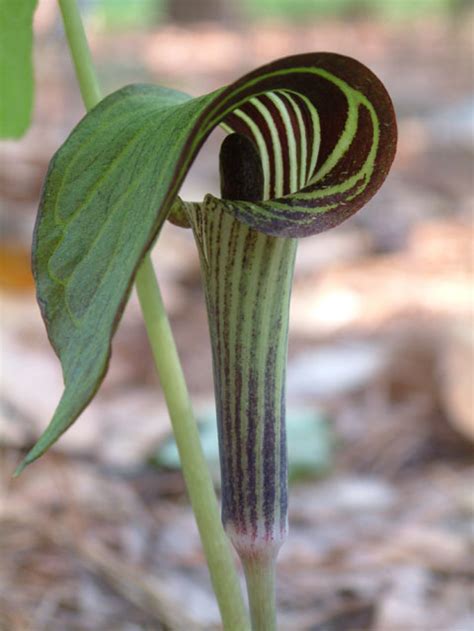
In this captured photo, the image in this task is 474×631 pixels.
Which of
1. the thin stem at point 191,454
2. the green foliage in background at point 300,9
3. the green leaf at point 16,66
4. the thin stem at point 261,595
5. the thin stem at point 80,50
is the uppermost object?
the green foliage in background at point 300,9

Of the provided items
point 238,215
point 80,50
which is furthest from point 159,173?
point 80,50

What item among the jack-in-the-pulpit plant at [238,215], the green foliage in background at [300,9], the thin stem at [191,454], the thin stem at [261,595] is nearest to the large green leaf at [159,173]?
the jack-in-the-pulpit plant at [238,215]

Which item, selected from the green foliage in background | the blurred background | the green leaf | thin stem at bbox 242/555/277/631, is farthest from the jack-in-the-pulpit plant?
the green foliage in background

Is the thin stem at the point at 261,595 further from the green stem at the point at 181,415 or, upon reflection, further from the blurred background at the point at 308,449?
the blurred background at the point at 308,449

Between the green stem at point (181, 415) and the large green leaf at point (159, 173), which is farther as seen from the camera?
the green stem at point (181, 415)

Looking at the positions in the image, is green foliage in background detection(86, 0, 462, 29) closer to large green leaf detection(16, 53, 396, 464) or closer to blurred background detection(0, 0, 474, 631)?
blurred background detection(0, 0, 474, 631)

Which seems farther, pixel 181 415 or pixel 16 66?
pixel 16 66

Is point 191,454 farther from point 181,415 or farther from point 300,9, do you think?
point 300,9
